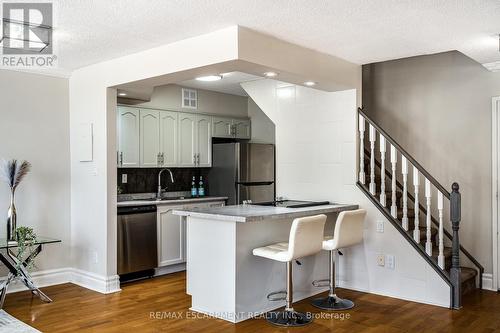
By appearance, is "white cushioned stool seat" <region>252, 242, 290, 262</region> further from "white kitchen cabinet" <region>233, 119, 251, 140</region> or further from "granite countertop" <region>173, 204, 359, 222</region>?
"white kitchen cabinet" <region>233, 119, 251, 140</region>

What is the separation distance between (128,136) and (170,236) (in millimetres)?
1342

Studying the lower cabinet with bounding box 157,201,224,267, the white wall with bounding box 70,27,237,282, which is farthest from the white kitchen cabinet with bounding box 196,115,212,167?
the white wall with bounding box 70,27,237,282

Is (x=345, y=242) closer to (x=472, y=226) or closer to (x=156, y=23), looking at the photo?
(x=472, y=226)

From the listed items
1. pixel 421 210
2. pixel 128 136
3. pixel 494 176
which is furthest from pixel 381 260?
pixel 128 136

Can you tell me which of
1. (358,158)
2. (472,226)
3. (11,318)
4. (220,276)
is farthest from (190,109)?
(472,226)

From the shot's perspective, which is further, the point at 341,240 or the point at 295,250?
the point at 341,240

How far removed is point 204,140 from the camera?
6523 millimetres

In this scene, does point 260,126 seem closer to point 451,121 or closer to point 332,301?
point 451,121

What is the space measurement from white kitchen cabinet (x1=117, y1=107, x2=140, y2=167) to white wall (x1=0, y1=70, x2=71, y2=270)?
0.60m

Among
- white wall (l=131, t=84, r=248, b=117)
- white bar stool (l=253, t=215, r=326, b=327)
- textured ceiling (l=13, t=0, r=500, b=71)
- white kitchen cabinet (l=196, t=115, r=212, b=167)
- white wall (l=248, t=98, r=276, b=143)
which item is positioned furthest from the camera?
white wall (l=248, t=98, r=276, b=143)

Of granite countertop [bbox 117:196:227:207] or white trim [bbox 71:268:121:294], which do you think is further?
granite countertop [bbox 117:196:227:207]

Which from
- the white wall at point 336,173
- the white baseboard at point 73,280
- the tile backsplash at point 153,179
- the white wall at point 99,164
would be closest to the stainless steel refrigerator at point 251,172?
the white wall at point 336,173

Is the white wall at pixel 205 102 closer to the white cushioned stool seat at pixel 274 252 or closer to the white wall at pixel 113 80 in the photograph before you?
the white wall at pixel 113 80

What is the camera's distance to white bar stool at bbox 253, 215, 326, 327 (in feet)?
12.0
